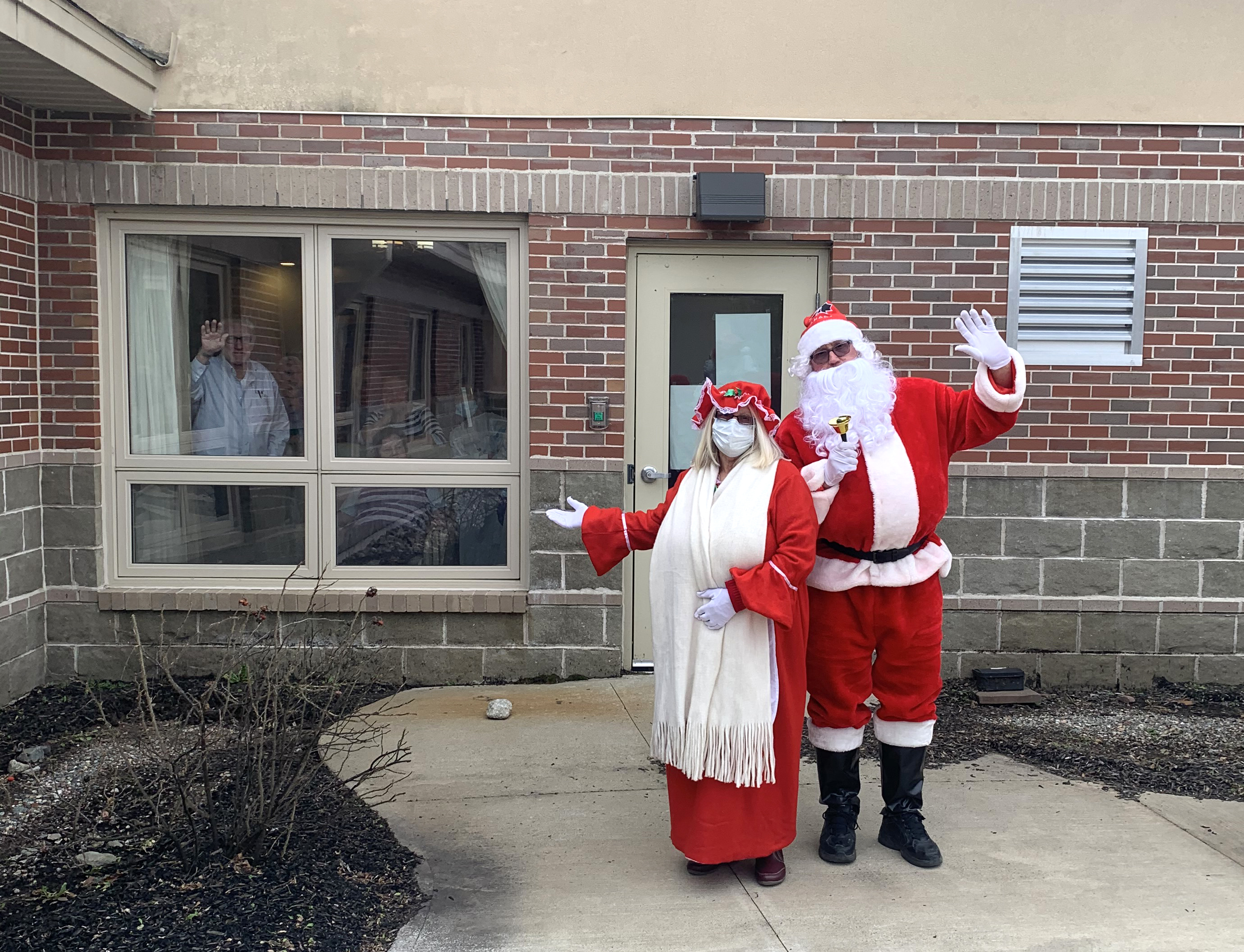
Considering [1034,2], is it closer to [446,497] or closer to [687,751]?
[446,497]

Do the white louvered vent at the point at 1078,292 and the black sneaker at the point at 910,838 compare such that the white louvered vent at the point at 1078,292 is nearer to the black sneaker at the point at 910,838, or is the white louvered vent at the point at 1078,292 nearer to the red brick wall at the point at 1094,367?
the red brick wall at the point at 1094,367

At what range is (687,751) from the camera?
3.44 metres

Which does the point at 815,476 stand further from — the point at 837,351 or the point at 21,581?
the point at 21,581

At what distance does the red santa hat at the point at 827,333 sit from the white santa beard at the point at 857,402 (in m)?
0.10

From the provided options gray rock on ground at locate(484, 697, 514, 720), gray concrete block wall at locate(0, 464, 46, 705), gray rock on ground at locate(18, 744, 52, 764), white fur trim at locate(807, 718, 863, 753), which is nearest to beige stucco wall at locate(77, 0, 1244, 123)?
gray concrete block wall at locate(0, 464, 46, 705)

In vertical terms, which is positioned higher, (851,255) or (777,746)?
(851,255)

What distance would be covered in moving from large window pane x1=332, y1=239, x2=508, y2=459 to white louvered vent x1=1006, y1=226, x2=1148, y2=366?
280 centimetres

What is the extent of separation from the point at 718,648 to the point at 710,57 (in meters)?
3.53

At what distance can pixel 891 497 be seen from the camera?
3621 millimetres

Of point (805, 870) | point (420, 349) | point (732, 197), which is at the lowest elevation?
point (805, 870)

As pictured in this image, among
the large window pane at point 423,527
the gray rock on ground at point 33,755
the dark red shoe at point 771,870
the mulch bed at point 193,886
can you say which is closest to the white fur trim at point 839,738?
the dark red shoe at point 771,870

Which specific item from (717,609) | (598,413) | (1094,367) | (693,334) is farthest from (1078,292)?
(717,609)

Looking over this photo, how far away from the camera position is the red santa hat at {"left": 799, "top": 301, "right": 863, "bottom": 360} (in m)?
3.71

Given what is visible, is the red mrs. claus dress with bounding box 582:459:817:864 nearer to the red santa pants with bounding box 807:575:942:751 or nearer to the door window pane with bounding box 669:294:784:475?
the red santa pants with bounding box 807:575:942:751
